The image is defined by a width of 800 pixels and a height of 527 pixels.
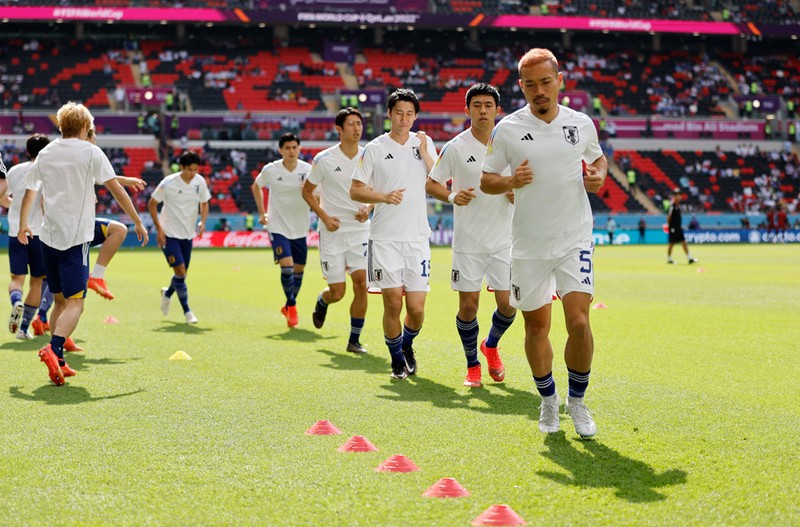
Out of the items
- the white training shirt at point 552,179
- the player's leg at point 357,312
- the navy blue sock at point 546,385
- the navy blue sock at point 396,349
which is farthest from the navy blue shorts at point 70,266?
the navy blue sock at point 546,385

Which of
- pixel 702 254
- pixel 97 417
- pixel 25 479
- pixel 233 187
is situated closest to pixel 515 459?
pixel 25 479

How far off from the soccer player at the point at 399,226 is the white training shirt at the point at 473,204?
0.54 m

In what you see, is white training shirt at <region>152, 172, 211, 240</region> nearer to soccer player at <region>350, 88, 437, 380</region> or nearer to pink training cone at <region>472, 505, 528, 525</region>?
soccer player at <region>350, 88, 437, 380</region>

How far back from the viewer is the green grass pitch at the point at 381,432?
14.4 feet

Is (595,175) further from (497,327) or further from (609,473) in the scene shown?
(497,327)

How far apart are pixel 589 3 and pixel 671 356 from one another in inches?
A: 2271

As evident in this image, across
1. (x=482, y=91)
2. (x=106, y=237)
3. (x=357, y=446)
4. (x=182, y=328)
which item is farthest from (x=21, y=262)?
(x=357, y=446)

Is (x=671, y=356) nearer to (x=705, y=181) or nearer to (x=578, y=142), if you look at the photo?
(x=578, y=142)

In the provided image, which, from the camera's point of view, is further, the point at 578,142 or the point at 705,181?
the point at 705,181

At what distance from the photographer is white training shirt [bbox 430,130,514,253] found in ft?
26.8

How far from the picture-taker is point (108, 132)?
52.5 m

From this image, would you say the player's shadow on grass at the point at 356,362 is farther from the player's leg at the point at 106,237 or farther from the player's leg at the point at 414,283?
A: the player's leg at the point at 106,237

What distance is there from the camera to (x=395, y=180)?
872cm

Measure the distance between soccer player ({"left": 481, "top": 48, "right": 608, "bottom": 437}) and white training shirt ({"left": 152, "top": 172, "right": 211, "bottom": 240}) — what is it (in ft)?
28.1
